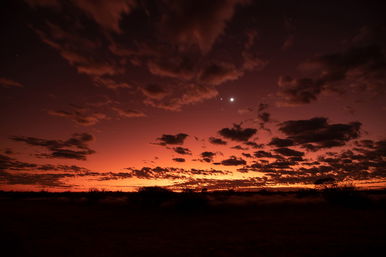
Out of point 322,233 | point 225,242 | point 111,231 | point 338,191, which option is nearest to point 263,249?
point 225,242

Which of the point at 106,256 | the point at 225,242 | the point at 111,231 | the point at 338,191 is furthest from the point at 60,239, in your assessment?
the point at 338,191

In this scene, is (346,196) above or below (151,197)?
below

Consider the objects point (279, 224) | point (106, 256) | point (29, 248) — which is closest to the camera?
point (106, 256)

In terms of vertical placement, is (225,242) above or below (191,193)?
below

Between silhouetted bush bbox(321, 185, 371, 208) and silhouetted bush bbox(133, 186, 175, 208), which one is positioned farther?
silhouetted bush bbox(133, 186, 175, 208)

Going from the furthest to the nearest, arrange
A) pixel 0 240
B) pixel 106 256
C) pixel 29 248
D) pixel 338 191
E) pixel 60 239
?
1. pixel 338 191
2. pixel 60 239
3. pixel 0 240
4. pixel 29 248
5. pixel 106 256

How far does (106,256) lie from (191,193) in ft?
48.0

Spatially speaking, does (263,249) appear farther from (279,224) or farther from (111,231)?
(111,231)

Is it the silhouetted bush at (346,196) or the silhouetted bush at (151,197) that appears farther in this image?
the silhouetted bush at (151,197)

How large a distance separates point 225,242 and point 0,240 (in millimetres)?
7191

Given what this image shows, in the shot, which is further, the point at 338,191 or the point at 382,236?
the point at 338,191

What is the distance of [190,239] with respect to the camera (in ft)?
29.6

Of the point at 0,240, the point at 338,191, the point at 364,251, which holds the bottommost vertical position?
the point at 364,251

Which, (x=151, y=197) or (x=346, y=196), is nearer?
(x=346, y=196)
